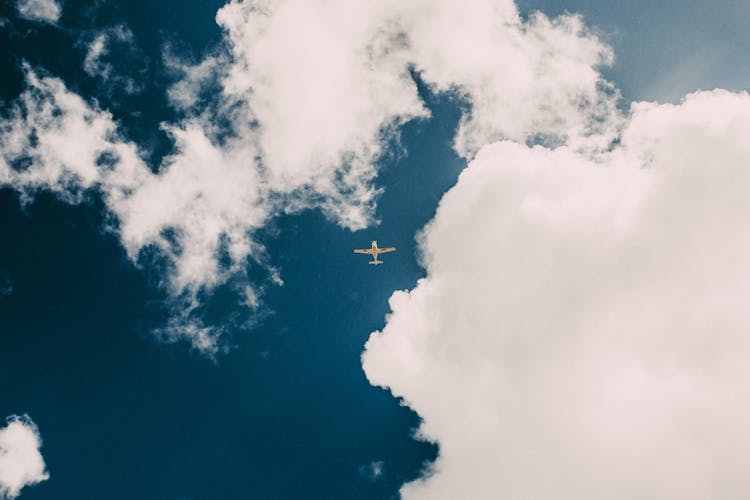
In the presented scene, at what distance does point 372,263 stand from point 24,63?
2874 inches

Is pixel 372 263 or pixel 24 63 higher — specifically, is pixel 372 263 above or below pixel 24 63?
below

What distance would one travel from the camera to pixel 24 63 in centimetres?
8744

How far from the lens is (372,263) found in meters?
97.5

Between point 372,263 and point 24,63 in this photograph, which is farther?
point 372,263
